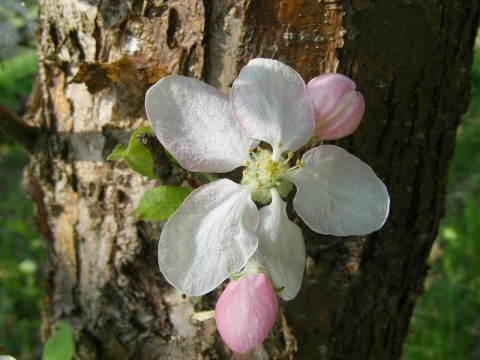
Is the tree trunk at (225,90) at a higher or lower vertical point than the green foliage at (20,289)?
higher

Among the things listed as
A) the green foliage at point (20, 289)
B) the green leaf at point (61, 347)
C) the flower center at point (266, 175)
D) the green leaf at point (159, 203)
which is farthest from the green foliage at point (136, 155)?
the green foliage at point (20, 289)

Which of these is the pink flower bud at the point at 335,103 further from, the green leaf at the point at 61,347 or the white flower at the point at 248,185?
the green leaf at the point at 61,347

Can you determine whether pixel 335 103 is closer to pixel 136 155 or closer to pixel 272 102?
pixel 272 102

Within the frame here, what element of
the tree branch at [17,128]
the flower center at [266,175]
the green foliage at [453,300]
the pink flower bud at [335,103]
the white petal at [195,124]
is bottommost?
the green foliage at [453,300]

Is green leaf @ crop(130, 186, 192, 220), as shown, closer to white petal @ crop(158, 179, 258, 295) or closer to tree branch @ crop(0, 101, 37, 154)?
white petal @ crop(158, 179, 258, 295)

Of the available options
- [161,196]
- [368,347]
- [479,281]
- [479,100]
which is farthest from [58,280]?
[479,100]

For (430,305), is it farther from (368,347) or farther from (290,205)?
(290,205)
